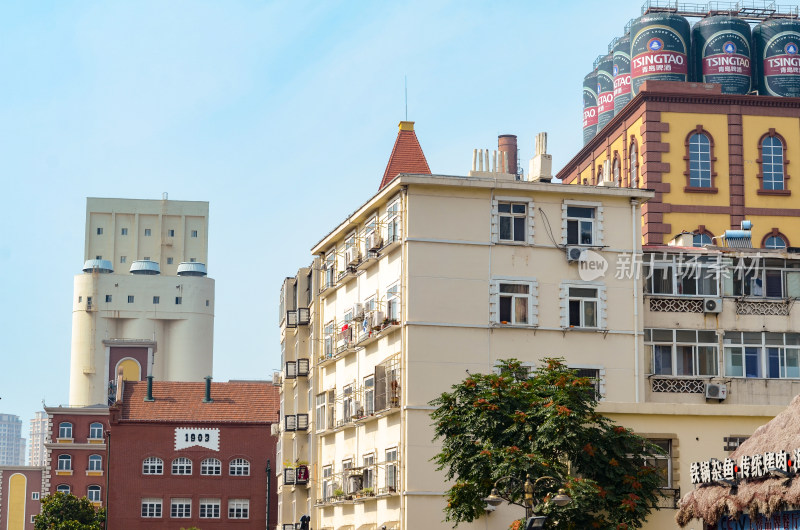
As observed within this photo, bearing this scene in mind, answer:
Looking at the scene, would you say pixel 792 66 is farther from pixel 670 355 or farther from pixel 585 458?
pixel 585 458

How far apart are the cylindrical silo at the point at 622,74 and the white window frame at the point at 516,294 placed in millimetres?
29344

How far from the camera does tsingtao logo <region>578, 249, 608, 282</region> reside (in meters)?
52.8

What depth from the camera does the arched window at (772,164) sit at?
241ft

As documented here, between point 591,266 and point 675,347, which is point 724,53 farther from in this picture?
point 591,266

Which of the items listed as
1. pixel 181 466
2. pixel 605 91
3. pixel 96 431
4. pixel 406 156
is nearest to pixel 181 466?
pixel 181 466

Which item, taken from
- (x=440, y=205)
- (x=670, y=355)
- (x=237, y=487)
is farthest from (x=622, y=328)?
(x=237, y=487)

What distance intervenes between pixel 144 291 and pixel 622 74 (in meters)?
107

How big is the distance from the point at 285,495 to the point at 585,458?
33766 mm

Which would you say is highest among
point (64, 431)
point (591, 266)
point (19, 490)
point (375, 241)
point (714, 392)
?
point (375, 241)

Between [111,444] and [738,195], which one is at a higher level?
[738,195]

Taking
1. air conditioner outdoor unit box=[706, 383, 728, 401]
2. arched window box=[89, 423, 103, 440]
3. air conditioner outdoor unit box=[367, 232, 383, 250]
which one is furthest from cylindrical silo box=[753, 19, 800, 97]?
arched window box=[89, 423, 103, 440]

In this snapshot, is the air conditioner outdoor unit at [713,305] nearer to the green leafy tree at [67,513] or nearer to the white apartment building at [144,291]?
the green leafy tree at [67,513]

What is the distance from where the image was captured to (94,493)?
418 feet

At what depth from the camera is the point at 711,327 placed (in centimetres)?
5447
